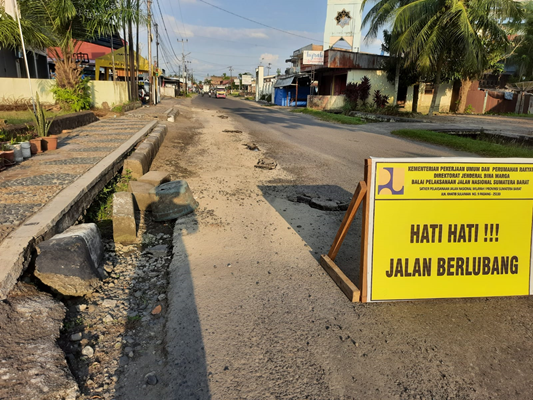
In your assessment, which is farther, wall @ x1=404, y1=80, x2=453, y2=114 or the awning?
the awning

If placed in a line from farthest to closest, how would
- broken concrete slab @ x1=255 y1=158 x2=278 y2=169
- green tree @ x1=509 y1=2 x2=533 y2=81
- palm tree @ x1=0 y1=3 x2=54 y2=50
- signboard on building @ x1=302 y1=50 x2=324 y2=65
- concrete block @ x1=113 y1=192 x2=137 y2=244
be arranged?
green tree @ x1=509 y1=2 x2=533 y2=81
signboard on building @ x1=302 y1=50 x2=324 y2=65
palm tree @ x1=0 y1=3 x2=54 y2=50
broken concrete slab @ x1=255 y1=158 x2=278 y2=169
concrete block @ x1=113 y1=192 x2=137 y2=244

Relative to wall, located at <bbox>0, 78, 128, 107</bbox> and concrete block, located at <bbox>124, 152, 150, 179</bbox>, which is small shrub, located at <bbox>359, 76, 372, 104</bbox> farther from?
concrete block, located at <bbox>124, 152, 150, 179</bbox>

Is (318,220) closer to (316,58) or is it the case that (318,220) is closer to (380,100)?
(380,100)

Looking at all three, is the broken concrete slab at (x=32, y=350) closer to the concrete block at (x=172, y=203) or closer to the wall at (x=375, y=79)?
the concrete block at (x=172, y=203)

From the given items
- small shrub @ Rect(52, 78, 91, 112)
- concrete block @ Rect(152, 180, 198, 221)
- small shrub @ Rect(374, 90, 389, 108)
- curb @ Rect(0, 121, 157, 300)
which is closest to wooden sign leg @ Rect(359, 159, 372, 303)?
curb @ Rect(0, 121, 157, 300)

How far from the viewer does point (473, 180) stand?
9.56 ft

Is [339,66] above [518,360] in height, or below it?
above

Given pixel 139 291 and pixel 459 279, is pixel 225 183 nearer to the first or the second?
pixel 139 291

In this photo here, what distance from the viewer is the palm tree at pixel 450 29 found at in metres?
20.2

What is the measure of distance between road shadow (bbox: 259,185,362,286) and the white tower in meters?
42.4

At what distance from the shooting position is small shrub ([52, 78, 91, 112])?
13805mm

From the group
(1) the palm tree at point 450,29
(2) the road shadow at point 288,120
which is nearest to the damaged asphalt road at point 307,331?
(2) the road shadow at point 288,120

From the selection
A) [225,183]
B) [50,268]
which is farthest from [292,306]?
[225,183]

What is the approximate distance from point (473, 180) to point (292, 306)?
5.45 feet
